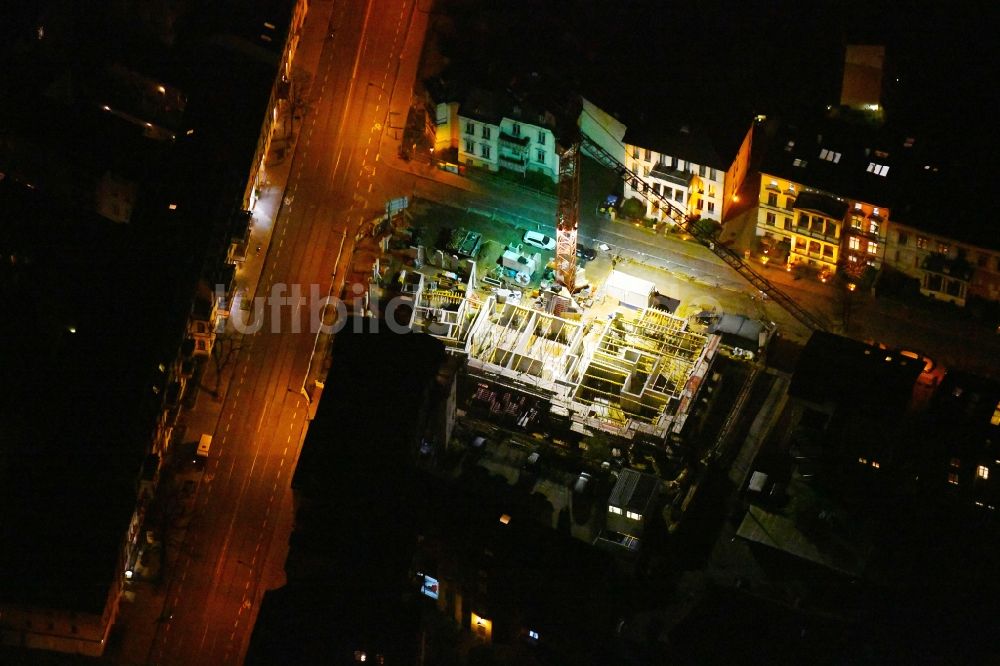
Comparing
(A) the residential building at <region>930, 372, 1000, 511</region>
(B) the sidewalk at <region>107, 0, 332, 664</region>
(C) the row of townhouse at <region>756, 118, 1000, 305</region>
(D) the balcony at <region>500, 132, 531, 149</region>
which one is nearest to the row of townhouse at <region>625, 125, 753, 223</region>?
(C) the row of townhouse at <region>756, 118, 1000, 305</region>

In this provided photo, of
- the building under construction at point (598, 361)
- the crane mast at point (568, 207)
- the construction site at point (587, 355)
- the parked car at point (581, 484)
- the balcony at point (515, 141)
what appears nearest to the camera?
the parked car at point (581, 484)

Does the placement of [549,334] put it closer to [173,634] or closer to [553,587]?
[553,587]

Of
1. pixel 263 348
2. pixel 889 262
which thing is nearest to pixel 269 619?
pixel 263 348

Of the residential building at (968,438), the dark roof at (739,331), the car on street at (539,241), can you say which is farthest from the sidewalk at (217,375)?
the residential building at (968,438)

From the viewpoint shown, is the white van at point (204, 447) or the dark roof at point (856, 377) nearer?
the white van at point (204, 447)

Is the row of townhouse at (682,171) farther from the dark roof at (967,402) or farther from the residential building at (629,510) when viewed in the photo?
the residential building at (629,510)

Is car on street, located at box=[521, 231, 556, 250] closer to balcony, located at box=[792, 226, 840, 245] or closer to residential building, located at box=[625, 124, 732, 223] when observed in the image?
residential building, located at box=[625, 124, 732, 223]

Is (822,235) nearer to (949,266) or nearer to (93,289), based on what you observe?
(949,266)
